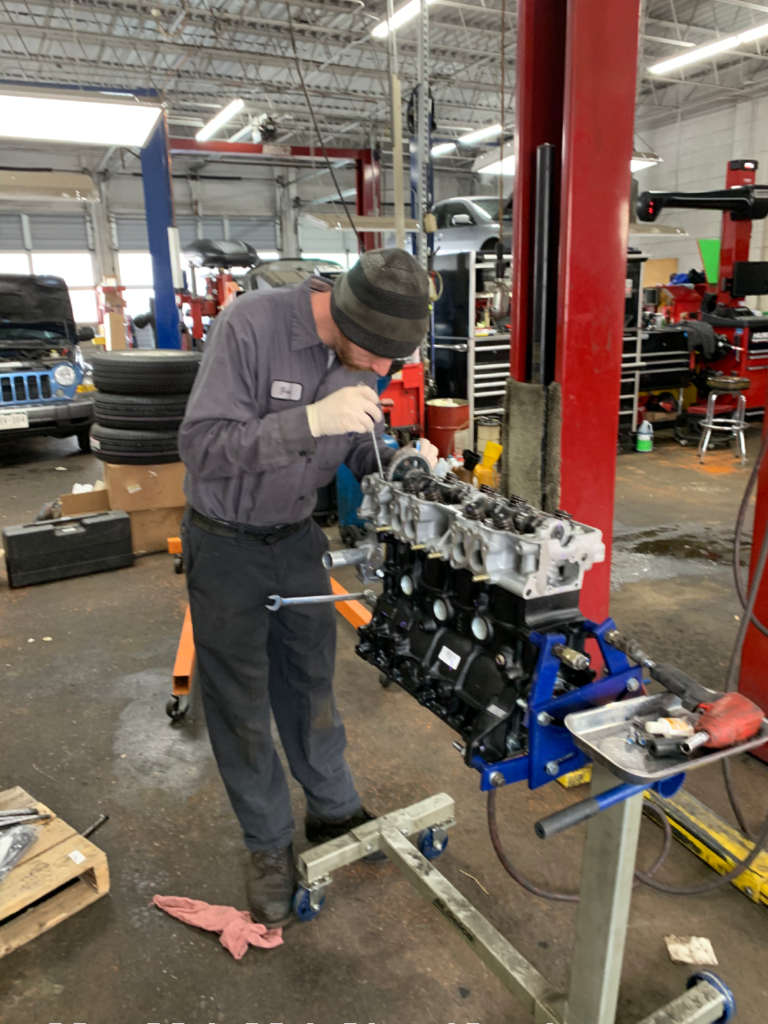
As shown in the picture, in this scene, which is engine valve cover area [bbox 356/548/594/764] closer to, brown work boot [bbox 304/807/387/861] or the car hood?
brown work boot [bbox 304/807/387/861]

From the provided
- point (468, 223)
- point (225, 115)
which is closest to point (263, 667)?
point (468, 223)

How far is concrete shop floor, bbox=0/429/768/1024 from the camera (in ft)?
5.28

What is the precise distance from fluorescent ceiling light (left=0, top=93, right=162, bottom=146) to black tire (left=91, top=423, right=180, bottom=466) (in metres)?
1.74

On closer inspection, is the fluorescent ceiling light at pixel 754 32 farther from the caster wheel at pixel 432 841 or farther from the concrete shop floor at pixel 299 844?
the caster wheel at pixel 432 841

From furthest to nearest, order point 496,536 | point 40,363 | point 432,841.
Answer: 1. point 40,363
2. point 432,841
3. point 496,536

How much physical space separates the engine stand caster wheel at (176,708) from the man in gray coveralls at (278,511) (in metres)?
0.84

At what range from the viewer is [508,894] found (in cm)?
190

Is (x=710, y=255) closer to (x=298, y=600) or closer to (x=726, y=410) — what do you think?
(x=726, y=410)

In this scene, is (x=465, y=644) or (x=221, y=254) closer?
(x=465, y=644)

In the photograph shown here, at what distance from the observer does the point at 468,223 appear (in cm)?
783

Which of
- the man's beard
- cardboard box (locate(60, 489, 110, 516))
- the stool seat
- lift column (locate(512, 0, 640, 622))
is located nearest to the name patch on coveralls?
the man's beard

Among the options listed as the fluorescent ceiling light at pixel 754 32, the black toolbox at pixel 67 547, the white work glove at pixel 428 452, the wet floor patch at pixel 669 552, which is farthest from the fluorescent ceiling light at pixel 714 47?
the white work glove at pixel 428 452

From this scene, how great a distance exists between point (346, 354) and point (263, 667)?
795mm

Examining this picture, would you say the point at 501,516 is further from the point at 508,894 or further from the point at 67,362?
the point at 67,362
